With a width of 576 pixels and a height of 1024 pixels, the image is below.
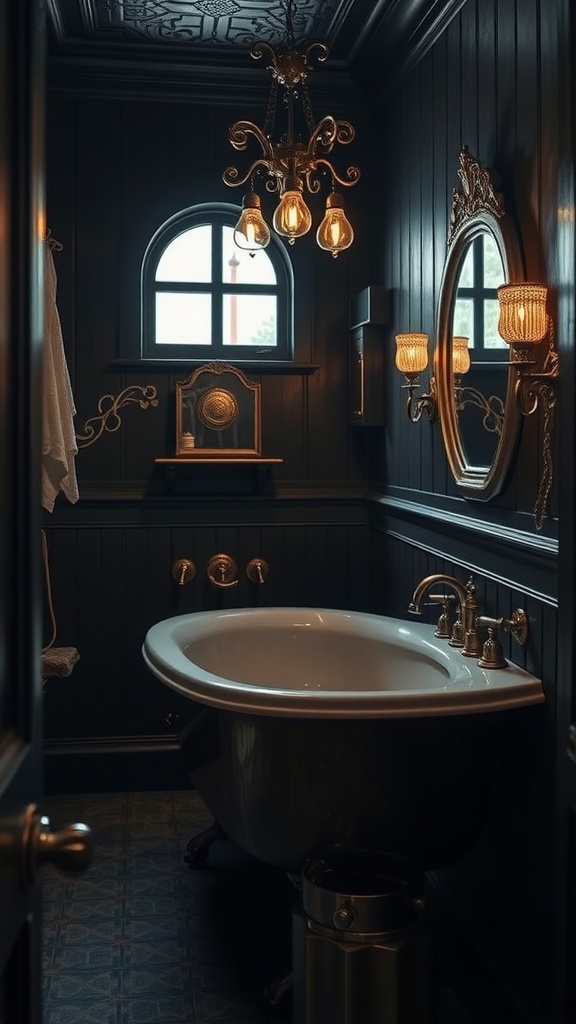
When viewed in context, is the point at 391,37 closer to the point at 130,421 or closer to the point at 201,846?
the point at 130,421

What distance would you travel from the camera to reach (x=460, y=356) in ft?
9.47

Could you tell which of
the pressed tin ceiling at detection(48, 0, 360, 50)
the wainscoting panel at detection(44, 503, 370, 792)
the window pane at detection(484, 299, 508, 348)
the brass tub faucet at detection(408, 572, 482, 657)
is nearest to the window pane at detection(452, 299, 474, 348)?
the window pane at detection(484, 299, 508, 348)

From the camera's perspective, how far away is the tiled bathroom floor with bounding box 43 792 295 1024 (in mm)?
2439

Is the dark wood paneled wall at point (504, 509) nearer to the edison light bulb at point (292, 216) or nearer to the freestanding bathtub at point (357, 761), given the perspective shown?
the freestanding bathtub at point (357, 761)

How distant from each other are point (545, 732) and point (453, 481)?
2.99 ft

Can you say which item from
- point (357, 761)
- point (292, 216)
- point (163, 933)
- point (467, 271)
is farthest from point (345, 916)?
point (292, 216)

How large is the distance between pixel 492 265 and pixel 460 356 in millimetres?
339

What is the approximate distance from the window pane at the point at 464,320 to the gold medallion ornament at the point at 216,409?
1.23 meters

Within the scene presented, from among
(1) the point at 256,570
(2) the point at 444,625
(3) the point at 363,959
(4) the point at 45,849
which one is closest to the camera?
(4) the point at 45,849

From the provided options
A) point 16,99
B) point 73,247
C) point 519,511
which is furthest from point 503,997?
point 73,247

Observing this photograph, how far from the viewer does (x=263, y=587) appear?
4086 mm

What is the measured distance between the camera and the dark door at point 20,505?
35.9 inches

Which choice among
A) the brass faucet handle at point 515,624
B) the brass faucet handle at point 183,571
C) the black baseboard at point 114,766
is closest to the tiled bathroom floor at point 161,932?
the black baseboard at point 114,766

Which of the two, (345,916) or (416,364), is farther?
(416,364)
